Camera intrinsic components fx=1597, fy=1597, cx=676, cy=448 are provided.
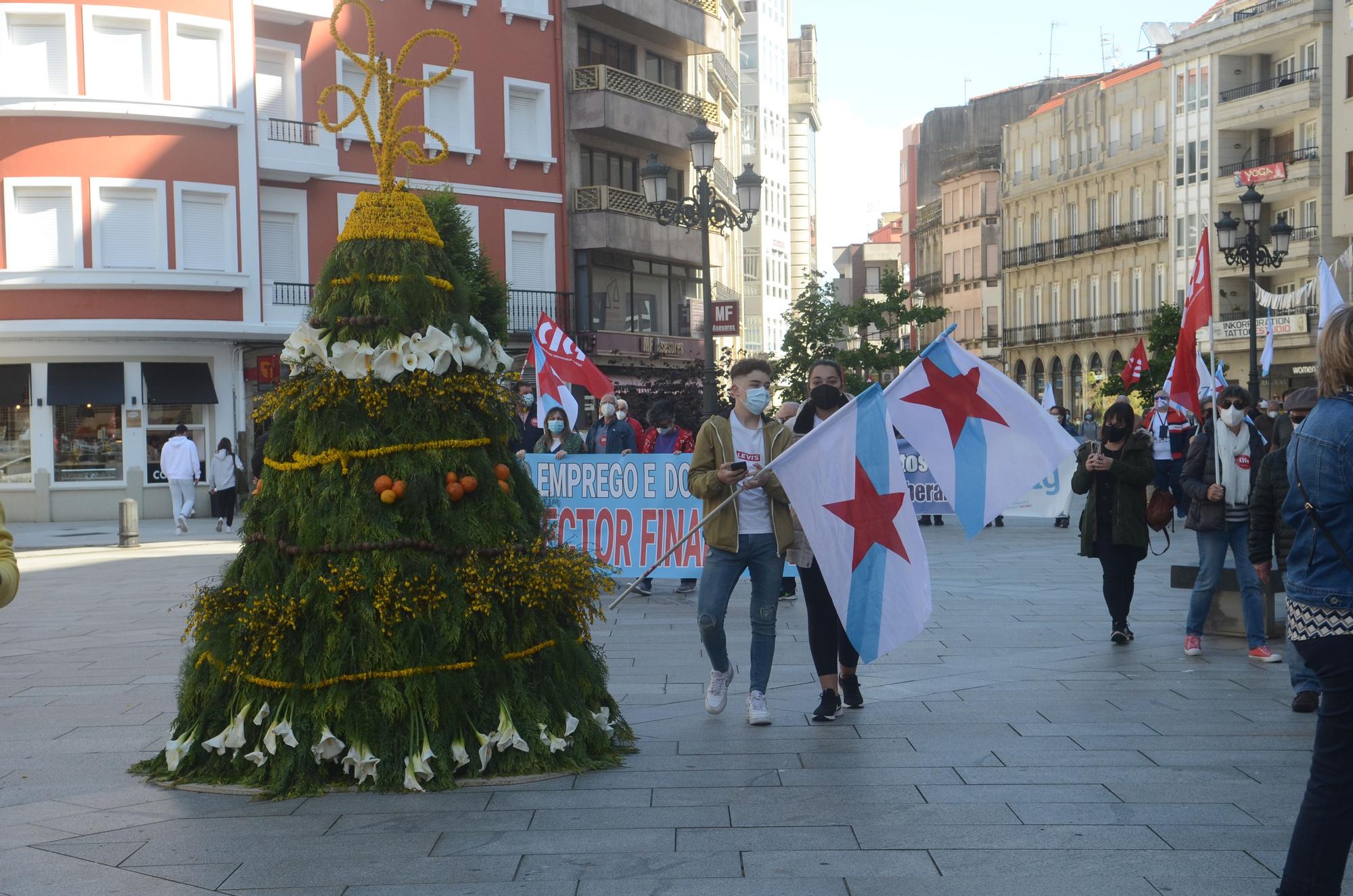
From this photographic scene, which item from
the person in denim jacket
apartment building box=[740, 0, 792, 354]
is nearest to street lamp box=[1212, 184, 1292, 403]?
the person in denim jacket

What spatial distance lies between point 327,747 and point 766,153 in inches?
4177

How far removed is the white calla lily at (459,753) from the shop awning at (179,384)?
27800mm

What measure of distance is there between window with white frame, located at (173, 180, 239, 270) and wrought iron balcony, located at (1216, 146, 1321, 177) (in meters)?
40.5

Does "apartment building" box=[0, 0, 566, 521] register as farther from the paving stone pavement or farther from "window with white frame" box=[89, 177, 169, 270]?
the paving stone pavement

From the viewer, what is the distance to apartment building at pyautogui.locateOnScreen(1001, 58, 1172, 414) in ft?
244

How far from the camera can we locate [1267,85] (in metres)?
62.0

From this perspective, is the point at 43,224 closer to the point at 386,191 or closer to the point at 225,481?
the point at 225,481

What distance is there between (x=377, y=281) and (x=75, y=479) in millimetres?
27755

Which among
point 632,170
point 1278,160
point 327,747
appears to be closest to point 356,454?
point 327,747

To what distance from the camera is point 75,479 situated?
33062 mm

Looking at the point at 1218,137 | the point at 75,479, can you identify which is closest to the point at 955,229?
the point at 1218,137

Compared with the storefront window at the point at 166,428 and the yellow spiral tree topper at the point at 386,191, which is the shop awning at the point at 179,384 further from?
the yellow spiral tree topper at the point at 386,191

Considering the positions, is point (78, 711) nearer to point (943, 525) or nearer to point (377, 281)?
point (377, 281)

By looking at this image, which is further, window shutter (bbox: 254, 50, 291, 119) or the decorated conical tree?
window shutter (bbox: 254, 50, 291, 119)
